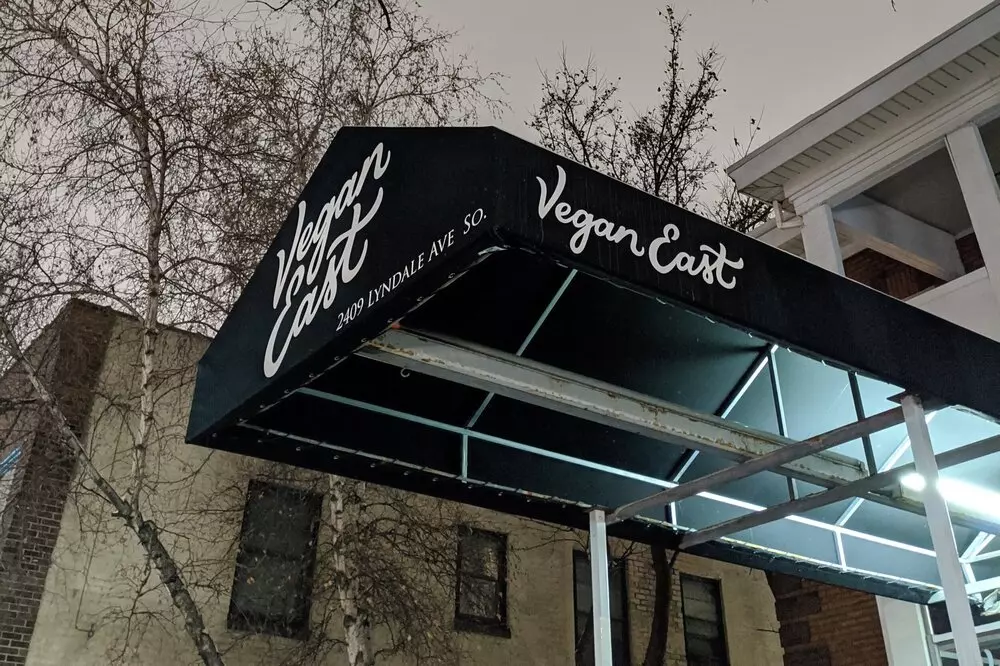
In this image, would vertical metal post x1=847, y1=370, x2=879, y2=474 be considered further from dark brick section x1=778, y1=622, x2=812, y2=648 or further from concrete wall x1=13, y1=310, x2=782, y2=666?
dark brick section x1=778, y1=622, x2=812, y2=648

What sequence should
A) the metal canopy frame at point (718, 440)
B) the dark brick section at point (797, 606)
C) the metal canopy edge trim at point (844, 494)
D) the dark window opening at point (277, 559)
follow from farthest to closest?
the dark brick section at point (797, 606), the dark window opening at point (277, 559), the metal canopy edge trim at point (844, 494), the metal canopy frame at point (718, 440)

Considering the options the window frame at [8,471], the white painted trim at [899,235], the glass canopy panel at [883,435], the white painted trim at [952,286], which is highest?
the white painted trim at [899,235]

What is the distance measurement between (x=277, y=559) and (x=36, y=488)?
3211 mm

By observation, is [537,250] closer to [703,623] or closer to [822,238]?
[822,238]

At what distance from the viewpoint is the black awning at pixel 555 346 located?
9.84 feet

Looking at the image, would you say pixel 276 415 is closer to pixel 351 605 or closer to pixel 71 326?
pixel 351 605

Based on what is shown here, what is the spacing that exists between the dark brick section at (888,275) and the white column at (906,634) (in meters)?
3.50

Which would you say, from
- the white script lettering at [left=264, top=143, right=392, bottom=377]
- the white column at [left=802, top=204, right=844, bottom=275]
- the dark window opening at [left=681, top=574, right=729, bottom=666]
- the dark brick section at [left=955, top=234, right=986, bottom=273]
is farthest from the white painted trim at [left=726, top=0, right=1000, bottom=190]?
the dark window opening at [left=681, top=574, right=729, bottom=666]

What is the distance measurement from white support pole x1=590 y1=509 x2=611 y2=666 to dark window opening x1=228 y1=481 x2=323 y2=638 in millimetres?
6685

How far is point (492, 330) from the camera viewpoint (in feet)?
13.2

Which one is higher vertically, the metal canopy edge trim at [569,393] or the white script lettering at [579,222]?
the white script lettering at [579,222]

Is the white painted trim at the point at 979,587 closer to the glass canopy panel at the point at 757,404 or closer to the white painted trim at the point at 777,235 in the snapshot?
the glass canopy panel at the point at 757,404

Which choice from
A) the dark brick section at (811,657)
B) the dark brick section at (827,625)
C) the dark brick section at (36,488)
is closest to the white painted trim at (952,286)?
the dark brick section at (827,625)

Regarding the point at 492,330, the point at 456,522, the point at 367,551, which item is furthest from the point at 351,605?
the point at 492,330
